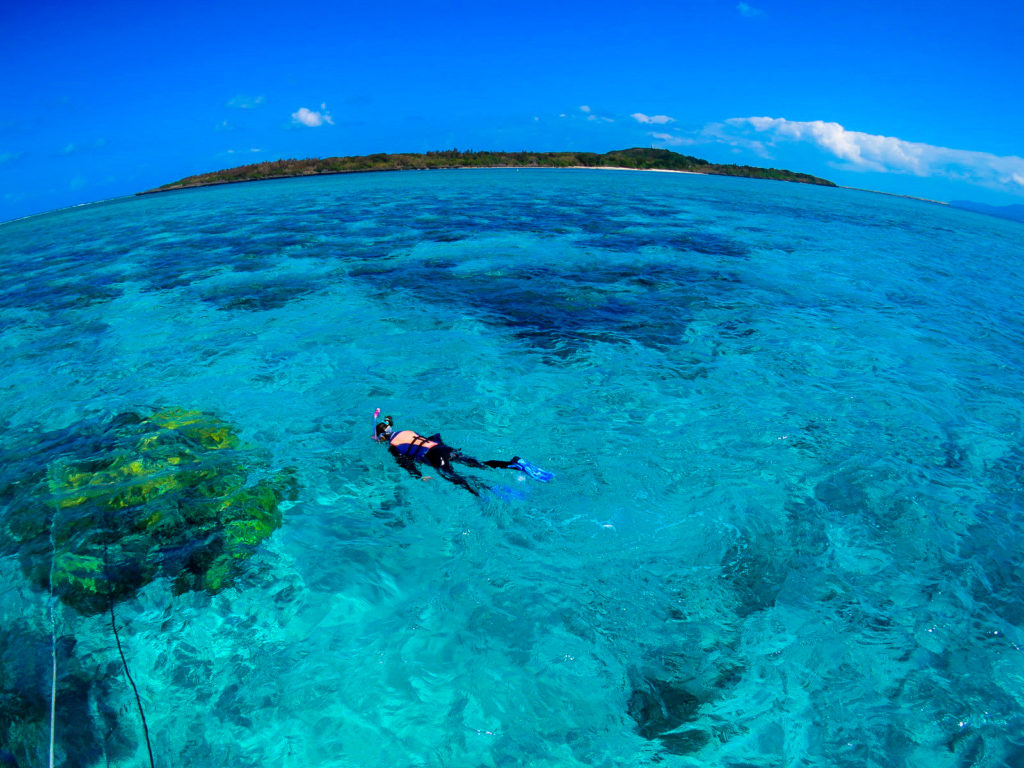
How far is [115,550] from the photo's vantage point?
717 centimetres

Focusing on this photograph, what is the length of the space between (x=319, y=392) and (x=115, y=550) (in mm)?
5169

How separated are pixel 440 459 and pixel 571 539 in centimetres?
258

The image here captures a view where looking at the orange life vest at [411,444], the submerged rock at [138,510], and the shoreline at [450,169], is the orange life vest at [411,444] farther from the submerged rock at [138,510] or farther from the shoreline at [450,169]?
the shoreline at [450,169]

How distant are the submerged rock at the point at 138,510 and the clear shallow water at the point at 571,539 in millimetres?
A: 340

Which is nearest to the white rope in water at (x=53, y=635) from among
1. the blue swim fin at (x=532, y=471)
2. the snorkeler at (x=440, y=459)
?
the snorkeler at (x=440, y=459)

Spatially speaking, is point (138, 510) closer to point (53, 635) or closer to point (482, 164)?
point (53, 635)

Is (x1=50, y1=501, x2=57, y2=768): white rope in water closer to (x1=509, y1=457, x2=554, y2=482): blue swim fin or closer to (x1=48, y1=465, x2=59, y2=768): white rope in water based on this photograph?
(x1=48, y1=465, x2=59, y2=768): white rope in water

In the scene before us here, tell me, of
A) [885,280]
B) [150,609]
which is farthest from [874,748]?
[885,280]

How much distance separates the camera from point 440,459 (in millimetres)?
8344

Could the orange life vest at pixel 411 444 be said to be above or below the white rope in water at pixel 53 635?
above

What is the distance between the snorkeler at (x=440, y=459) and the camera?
329 inches

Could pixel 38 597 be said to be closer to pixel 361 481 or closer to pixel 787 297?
pixel 361 481

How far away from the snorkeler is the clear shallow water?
386 millimetres

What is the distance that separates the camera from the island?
7456 centimetres
